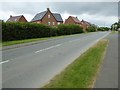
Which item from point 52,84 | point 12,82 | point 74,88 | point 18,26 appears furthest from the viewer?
point 18,26

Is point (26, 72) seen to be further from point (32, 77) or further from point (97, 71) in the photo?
point (97, 71)

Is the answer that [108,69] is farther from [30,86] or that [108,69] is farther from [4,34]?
[4,34]

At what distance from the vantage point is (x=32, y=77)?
30.5ft

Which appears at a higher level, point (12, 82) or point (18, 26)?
point (18, 26)

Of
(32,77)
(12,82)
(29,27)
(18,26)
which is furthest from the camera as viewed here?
(29,27)

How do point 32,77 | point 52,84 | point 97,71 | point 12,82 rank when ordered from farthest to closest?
point 97,71 < point 32,77 < point 12,82 < point 52,84

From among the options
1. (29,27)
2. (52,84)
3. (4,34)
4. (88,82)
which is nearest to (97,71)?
(88,82)

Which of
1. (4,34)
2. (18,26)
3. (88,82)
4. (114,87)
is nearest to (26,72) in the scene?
(88,82)

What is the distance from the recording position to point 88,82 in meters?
8.02

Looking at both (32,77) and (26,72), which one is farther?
(26,72)

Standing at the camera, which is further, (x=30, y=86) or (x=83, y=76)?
(x=83, y=76)

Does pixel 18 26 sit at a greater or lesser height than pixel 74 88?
greater

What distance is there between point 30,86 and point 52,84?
72 cm

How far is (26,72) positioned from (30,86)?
2.38m
